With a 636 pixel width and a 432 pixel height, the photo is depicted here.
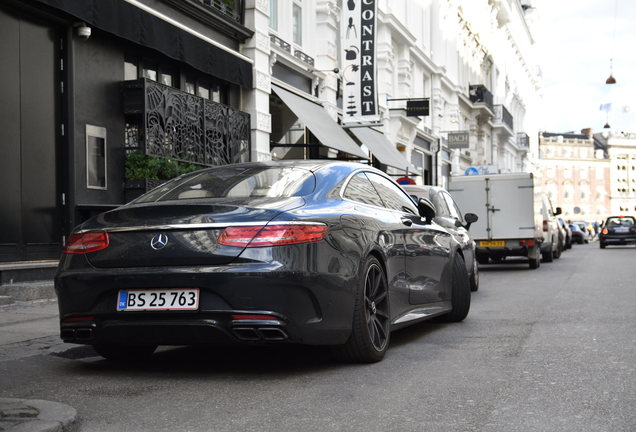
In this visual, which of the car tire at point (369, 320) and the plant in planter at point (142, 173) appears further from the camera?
the plant in planter at point (142, 173)

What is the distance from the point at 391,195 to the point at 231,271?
8.19 feet

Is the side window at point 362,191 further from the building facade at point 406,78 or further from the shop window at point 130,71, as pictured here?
the building facade at point 406,78

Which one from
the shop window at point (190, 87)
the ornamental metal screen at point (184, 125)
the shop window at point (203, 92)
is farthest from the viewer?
the shop window at point (203, 92)

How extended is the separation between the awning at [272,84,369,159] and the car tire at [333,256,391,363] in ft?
42.6

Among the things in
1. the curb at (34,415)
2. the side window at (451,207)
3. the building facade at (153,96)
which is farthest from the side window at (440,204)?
the curb at (34,415)

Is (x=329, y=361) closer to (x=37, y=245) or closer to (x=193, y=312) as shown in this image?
(x=193, y=312)

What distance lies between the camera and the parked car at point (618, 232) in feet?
132

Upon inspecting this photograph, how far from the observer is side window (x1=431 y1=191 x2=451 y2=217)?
13484 mm

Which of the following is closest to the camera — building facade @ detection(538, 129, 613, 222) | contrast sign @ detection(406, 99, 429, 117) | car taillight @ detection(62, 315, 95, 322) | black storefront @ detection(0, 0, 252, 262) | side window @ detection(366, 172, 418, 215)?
car taillight @ detection(62, 315, 95, 322)

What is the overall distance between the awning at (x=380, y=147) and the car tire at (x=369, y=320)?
59.3 ft

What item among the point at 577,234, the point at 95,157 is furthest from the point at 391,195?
the point at 577,234

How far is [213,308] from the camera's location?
5.24 metres

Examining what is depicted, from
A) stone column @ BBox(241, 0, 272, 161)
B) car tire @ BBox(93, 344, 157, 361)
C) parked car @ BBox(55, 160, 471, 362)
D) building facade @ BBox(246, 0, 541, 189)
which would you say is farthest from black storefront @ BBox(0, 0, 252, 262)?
parked car @ BBox(55, 160, 471, 362)

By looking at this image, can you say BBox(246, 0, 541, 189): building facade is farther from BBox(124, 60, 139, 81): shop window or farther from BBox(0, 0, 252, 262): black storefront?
BBox(124, 60, 139, 81): shop window
